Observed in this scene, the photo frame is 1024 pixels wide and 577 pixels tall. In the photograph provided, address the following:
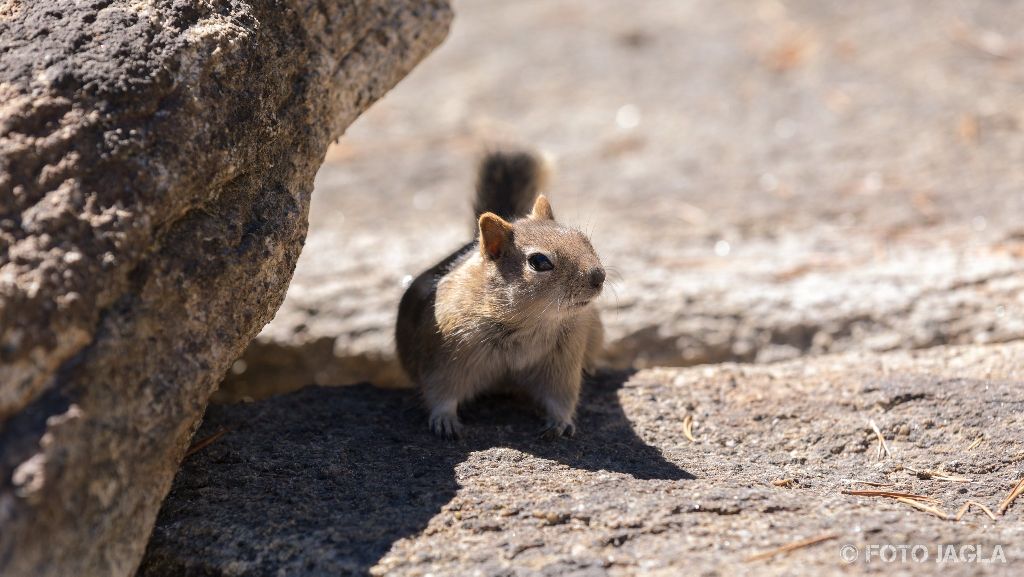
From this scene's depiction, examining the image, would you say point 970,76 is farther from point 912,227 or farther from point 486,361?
point 486,361

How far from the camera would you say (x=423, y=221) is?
7117 millimetres

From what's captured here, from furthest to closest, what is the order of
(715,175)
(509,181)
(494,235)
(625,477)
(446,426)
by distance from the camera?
(715,175)
(509,181)
(494,235)
(446,426)
(625,477)

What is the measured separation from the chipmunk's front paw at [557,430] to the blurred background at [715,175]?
1649 millimetres

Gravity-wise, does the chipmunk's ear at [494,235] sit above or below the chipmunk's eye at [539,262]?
above

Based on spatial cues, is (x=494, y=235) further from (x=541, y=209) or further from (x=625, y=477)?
(x=625, y=477)

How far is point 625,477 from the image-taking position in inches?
142

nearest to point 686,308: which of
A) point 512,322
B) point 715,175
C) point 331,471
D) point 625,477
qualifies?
point 512,322

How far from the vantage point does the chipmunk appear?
418cm

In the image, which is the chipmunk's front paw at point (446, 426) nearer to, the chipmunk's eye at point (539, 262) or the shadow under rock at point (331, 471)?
the shadow under rock at point (331, 471)

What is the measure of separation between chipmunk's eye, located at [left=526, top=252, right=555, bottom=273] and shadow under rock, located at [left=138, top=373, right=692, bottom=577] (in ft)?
2.29

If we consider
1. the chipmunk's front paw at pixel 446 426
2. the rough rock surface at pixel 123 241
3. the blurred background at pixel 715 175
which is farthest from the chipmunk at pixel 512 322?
the blurred background at pixel 715 175

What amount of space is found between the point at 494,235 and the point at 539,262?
0.26 metres

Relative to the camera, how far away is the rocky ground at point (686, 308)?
3242mm

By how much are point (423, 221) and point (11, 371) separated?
4621 millimetres
